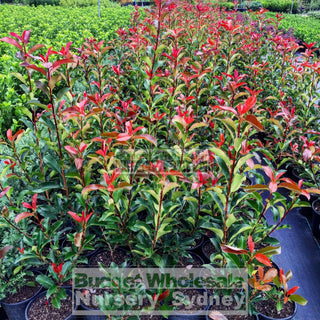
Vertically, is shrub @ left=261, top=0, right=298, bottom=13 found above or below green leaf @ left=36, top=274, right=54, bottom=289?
above

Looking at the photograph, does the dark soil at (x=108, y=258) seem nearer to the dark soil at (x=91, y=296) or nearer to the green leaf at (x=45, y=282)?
the dark soil at (x=91, y=296)

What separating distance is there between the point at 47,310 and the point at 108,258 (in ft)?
1.74

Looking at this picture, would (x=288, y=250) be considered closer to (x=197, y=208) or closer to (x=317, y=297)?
(x=317, y=297)

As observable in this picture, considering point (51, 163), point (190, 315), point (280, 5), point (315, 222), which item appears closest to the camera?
point (190, 315)

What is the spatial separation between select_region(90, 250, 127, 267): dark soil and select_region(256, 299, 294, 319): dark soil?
3.21 feet

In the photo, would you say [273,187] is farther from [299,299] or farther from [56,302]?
[56,302]

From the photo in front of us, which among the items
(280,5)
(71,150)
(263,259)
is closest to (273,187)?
(263,259)

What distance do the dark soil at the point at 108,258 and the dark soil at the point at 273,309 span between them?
978 millimetres

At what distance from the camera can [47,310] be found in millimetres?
1936

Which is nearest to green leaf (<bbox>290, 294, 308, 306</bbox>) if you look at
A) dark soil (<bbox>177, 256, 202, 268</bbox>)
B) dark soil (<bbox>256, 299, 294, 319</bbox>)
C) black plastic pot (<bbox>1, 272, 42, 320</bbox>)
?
dark soil (<bbox>256, 299, 294, 319</bbox>)

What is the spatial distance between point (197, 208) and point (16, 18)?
788 centimetres

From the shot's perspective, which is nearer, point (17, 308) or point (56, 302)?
point (56, 302)

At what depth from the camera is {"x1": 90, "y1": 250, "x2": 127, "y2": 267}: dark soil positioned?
2.25 metres

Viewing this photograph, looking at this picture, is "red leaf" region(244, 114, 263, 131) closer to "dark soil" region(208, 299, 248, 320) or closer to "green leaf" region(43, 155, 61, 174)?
"dark soil" region(208, 299, 248, 320)
